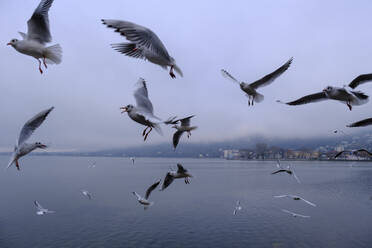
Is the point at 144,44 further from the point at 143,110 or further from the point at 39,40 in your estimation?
the point at 39,40

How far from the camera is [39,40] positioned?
5.11 metres

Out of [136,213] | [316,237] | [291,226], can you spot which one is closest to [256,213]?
[291,226]

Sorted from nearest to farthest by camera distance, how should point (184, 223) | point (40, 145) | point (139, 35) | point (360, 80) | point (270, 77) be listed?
1. point (139, 35)
2. point (40, 145)
3. point (360, 80)
4. point (270, 77)
5. point (184, 223)

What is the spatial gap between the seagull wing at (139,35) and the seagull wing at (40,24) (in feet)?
7.16

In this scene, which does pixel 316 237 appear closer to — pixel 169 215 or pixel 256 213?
pixel 256 213

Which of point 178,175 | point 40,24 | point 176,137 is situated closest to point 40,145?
point 40,24

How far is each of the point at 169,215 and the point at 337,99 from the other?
36.0 meters

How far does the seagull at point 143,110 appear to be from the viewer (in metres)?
3.93

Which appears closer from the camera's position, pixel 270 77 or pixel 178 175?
pixel 270 77

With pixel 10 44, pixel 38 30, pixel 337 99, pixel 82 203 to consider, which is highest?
pixel 38 30

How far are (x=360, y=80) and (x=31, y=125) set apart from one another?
19.0 feet

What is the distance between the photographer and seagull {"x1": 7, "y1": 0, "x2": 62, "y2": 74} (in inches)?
185

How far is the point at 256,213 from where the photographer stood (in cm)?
3959

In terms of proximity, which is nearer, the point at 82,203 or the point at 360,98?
the point at 360,98
